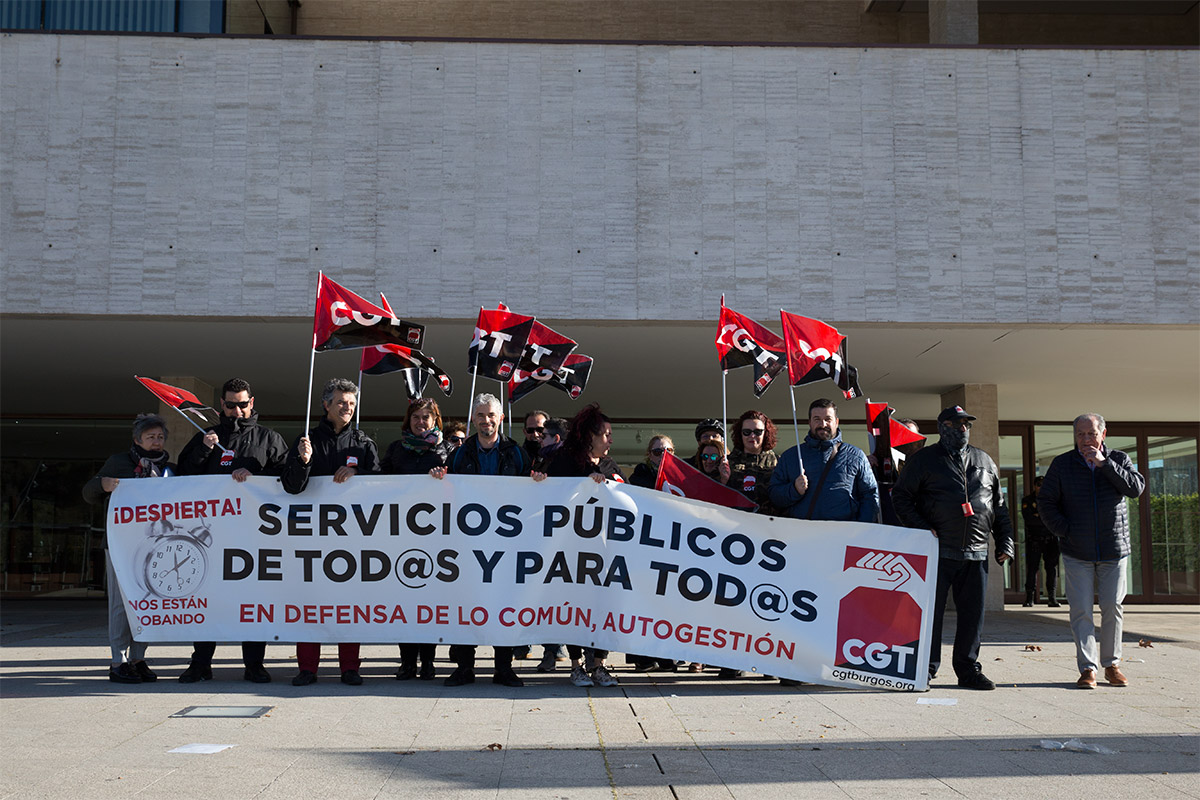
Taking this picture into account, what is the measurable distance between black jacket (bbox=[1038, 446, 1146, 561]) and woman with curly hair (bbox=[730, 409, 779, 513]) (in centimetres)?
186

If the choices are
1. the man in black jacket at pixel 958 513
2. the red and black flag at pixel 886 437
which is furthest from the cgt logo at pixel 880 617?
the red and black flag at pixel 886 437

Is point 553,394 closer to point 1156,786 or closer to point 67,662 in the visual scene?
point 67,662

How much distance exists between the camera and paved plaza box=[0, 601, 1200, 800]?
413 cm

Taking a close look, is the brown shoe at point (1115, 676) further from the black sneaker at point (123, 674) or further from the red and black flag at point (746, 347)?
the black sneaker at point (123, 674)

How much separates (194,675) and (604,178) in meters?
7.16

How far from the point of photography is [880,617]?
22.4 feet

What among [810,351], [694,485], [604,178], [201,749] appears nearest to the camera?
[201,749]

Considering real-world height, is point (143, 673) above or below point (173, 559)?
below

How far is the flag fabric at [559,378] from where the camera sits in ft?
29.6

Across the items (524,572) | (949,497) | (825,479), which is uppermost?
(825,479)

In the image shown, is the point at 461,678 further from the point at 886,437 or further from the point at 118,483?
the point at 886,437

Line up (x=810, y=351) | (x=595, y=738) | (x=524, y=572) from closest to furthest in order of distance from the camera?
(x=595, y=738)
(x=524, y=572)
(x=810, y=351)

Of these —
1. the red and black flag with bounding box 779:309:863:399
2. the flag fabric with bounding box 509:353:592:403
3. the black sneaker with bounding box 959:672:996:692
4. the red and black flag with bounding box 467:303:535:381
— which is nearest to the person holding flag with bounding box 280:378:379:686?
the red and black flag with bounding box 467:303:535:381

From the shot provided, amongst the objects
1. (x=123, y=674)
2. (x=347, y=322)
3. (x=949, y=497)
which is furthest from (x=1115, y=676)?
(x=123, y=674)
